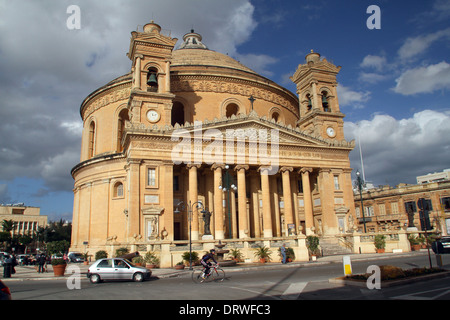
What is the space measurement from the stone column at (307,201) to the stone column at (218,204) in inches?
349

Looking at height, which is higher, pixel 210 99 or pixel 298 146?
pixel 210 99

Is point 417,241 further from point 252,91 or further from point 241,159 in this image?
point 252,91

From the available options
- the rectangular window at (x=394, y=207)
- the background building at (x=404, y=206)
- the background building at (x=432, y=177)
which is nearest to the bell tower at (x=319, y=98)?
the background building at (x=404, y=206)

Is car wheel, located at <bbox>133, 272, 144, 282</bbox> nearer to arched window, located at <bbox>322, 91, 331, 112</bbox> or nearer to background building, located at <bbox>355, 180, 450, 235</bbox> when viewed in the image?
arched window, located at <bbox>322, 91, 331, 112</bbox>

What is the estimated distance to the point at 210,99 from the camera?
136 feet

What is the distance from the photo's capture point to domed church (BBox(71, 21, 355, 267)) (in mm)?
30734

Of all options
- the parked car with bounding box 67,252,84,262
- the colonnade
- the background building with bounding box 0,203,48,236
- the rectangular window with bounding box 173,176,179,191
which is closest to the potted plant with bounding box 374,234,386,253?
the colonnade

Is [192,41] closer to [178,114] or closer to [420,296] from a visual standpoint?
[178,114]

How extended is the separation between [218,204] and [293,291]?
20.7 metres

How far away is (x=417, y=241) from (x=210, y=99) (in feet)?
82.5

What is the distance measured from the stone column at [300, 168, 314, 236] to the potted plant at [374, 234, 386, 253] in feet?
19.5

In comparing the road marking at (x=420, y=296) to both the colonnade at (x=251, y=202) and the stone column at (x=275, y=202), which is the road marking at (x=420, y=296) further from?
the stone column at (x=275, y=202)

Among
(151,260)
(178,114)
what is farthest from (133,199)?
(178,114)

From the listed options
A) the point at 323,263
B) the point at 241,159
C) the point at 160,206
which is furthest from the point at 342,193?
the point at 160,206
